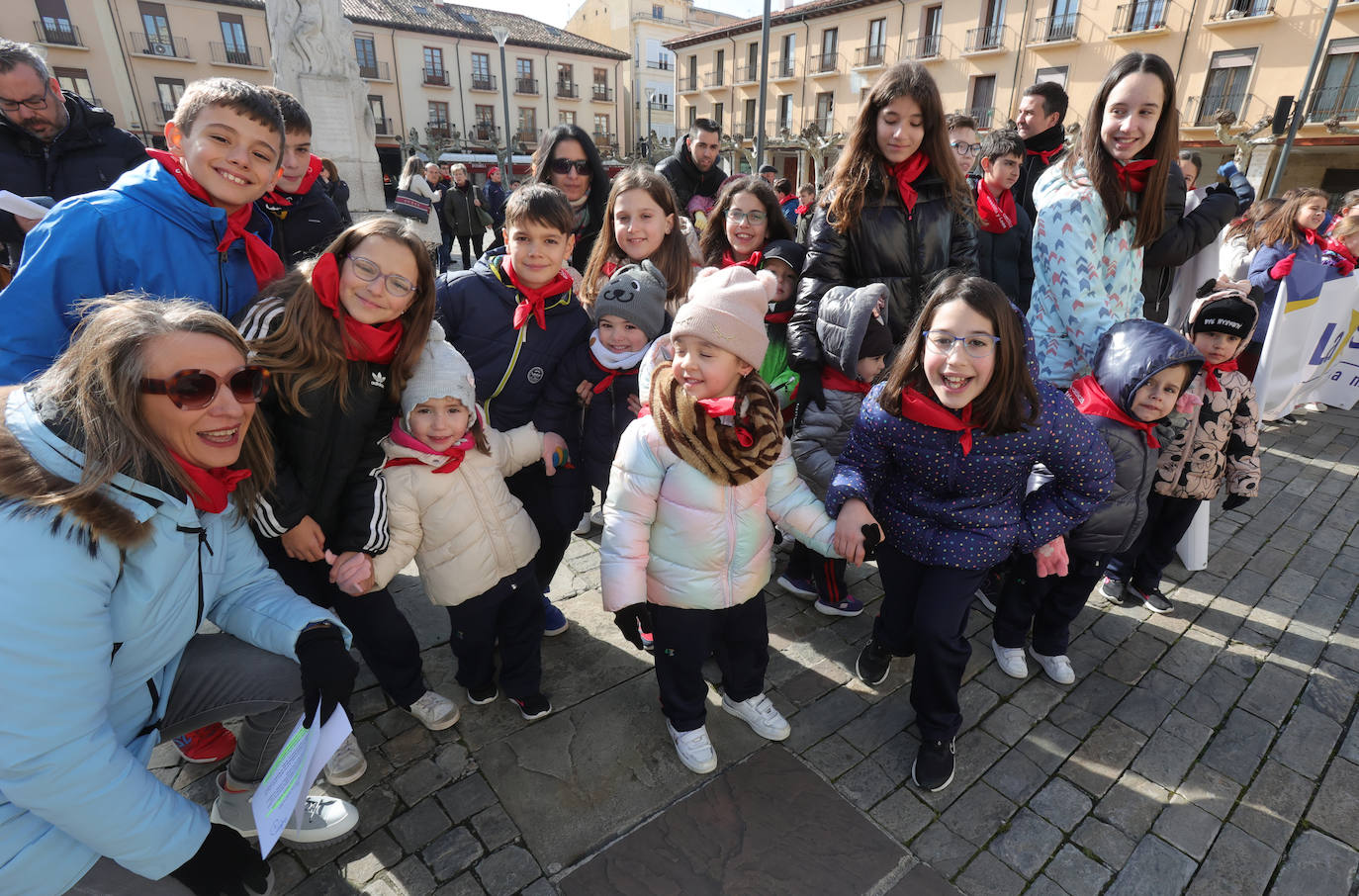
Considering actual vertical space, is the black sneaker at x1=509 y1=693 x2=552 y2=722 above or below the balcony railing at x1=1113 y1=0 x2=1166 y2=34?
below

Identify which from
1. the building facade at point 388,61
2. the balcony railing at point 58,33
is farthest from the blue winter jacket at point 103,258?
the balcony railing at point 58,33

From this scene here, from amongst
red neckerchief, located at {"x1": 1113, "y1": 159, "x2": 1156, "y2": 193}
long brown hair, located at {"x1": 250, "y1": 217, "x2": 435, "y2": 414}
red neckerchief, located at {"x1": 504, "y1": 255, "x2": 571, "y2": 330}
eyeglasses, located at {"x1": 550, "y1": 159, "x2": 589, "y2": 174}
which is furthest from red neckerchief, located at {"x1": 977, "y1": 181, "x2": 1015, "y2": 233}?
long brown hair, located at {"x1": 250, "y1": 217, "x2": 435, "y2": 414}

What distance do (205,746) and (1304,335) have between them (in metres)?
7.34

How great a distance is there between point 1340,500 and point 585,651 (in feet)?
17.5

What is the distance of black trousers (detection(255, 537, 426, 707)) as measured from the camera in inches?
91.4

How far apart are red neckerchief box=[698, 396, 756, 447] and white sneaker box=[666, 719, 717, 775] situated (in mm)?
1118

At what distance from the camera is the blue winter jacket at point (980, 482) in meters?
2.28

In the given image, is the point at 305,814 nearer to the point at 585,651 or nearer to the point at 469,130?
the point at 585,651

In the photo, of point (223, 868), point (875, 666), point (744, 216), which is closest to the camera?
point (223, 868)

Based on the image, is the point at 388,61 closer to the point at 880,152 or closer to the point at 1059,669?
the point at 880,152

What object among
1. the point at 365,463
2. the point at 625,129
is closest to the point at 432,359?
the point at 365,463

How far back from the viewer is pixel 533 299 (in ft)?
8.66

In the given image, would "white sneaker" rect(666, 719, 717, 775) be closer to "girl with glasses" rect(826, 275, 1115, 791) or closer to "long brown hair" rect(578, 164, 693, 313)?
"girl with glasses" rect(826, 275, 1115, 791)

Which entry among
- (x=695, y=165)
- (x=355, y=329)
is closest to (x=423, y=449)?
(x=355, y=329)
